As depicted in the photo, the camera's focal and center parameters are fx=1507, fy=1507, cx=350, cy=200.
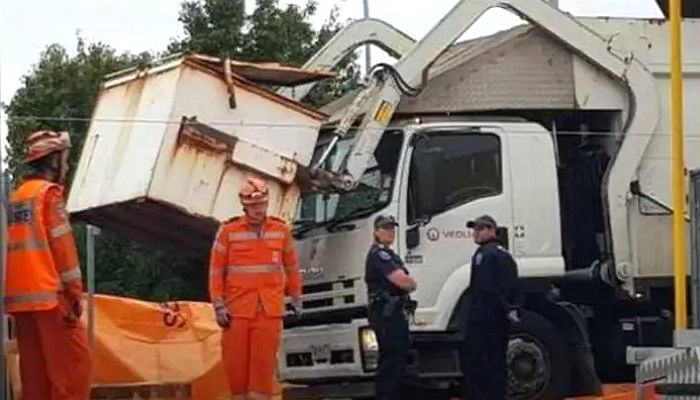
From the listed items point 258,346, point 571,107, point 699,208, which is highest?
point 571,107

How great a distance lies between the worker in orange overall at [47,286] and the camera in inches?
317

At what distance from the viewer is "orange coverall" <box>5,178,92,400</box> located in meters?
8.05

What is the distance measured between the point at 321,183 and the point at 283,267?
4.66 feet

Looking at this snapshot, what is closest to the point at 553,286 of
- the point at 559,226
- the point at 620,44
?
the point at 559,226

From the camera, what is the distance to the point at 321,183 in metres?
11.3

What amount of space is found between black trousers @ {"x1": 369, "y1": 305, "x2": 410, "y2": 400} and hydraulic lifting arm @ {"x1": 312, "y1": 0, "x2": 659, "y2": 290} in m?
1.70

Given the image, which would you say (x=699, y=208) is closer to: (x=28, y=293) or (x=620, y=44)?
(x=28, y=293)

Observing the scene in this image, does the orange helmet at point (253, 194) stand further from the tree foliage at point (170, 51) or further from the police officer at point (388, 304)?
the tree foliage at point (170, 51)

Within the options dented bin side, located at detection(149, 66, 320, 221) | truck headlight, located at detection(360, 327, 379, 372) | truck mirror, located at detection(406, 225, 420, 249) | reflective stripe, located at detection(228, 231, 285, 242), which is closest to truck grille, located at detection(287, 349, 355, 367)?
truck headlight, located at detection(360, 327, 379, 372)

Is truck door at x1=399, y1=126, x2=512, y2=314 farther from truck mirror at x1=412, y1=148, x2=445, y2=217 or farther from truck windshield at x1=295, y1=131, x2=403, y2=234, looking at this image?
truck windshield at x1=295, y1=131, x2=403, y2=234

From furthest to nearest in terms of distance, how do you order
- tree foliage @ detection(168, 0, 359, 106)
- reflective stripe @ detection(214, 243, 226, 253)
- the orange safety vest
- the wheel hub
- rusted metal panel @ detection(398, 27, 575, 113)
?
tree foliage @ detection(168, 0, 359, 106) < rusted metal panel @ detection(398, 27, 575, 113) < the wheel hub < reflective stripe @ detection(214, 243, 226, 253) < the orange safety vest

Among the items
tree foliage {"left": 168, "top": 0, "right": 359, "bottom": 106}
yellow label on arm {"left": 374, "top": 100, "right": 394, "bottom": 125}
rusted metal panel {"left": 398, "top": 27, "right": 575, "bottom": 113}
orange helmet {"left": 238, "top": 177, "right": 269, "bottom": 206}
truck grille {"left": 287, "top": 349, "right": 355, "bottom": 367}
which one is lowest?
truck grille {"left": 287, "top": 349, "right": 355, "bottom": 367}

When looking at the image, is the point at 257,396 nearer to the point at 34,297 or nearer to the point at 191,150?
the point at 191,150

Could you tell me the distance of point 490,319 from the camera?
36.5 feet
